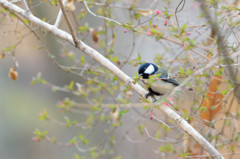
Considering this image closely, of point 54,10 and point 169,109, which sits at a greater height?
point 54,10

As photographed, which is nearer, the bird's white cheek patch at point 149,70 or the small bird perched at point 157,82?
the small bird perched at point 157,82

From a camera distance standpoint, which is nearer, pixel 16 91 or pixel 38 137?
pixel 38 137

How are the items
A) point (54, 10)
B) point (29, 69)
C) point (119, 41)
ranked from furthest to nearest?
point (29, 69) < point (54, 10) < point (119, 41)

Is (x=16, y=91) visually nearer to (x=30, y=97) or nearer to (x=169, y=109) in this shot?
(x=30, y=97)

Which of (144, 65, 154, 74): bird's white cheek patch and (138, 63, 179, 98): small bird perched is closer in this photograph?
(138, 63, 179, 98): small bird perched

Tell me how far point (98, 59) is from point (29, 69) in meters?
3.87

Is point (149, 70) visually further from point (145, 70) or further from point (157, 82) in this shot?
point (157, 82)

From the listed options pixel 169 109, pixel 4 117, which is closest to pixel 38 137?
pixel 169 109

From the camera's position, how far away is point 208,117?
288 cm

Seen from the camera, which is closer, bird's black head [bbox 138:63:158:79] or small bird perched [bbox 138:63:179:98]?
small bird perched [bbox 138:63:179:98]

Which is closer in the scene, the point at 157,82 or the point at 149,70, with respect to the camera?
the point at 157,82

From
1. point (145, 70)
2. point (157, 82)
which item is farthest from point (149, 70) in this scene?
point (157, 82)

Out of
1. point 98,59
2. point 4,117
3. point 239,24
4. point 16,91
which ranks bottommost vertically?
point 4,117

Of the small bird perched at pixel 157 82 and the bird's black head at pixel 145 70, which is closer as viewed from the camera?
the small bird perched at pixel 157 82
